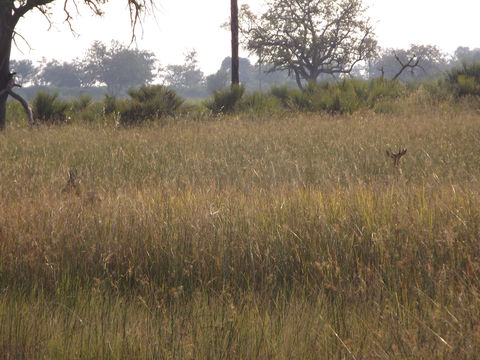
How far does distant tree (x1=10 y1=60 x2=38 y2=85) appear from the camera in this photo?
124988 millimetres

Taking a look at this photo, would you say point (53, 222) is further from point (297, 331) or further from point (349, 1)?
point (349, 1)

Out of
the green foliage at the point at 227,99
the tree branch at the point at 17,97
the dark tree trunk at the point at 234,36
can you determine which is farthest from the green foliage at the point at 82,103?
the dark tree trunk at the point at 234,36

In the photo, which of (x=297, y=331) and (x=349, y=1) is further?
(x=349, y=1)

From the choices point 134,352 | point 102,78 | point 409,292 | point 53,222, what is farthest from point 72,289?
point 102,78

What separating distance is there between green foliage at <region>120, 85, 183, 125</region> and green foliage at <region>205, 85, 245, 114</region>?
125 cm

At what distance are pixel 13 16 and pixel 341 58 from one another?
96.1 feet

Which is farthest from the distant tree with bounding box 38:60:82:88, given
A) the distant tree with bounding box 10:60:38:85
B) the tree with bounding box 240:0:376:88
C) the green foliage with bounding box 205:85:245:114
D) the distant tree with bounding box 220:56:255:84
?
the green foliage with bounding box 205:85:245:114

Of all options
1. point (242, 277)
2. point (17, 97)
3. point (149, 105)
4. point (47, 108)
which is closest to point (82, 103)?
point (47, 108)

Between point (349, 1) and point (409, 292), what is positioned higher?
point (349, 1)

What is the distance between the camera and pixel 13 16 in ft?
40.3

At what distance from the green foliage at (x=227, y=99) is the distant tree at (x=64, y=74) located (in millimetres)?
111961

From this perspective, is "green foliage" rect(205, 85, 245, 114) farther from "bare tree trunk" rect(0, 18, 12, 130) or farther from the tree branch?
"bare tree trunk" rect(0, 18, 12, 130)

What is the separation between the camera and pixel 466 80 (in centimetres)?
1656

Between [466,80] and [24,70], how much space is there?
130 metres
